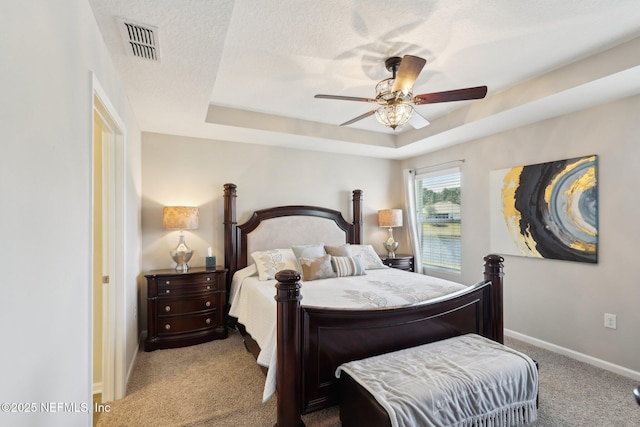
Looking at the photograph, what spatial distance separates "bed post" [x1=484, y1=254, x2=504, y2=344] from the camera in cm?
253

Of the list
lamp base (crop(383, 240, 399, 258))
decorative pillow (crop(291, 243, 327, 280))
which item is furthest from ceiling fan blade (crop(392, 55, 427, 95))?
lamp base (crop(383, 240, 399, 258))

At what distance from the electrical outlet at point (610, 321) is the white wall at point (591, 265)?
0.11 feet

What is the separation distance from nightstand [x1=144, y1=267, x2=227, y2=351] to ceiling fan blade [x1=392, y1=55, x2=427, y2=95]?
2.72 metres

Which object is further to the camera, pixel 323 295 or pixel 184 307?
pixel 184 307

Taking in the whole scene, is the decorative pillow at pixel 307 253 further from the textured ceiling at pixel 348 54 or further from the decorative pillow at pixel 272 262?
the textured ceiling at pixel 348 54

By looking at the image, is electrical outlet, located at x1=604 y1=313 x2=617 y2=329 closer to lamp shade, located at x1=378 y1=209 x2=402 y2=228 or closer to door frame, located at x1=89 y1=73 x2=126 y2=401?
lamp shade, located at x1=378 y1=209 x2=402 y2=228

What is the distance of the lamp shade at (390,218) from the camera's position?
475 centimetres

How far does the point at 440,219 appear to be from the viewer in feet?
15.0

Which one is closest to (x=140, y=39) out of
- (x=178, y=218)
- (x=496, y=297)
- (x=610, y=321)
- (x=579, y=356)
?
(x=178, y=218)

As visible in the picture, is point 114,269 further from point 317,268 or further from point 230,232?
point 317,268

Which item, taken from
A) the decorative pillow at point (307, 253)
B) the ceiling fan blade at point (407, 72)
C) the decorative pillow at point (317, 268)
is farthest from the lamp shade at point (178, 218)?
the ceiling fan blade at point (407, 72)

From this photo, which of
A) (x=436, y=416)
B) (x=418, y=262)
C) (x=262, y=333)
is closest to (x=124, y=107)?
(x=262, y=333)

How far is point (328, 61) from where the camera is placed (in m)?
2.48

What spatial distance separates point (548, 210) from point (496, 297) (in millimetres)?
1335
